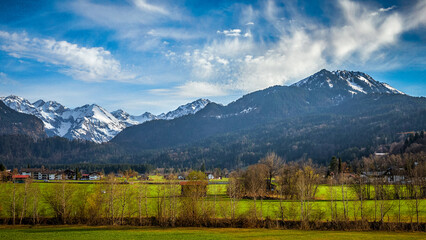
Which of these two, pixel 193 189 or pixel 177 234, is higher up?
pixel 193 189

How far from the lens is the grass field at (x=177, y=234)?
4416cm

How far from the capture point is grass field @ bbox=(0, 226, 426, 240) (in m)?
44.2

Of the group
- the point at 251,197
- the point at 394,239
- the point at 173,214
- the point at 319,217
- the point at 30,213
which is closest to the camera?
A: the point at 394,239

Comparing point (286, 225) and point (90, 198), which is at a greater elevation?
point (90, 198)

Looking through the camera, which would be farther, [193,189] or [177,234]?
[193,189]

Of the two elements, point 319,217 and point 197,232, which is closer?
point 197,232

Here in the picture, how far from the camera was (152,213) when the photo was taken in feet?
208

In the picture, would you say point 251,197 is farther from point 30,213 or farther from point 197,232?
point 30,213

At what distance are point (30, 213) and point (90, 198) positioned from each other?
14034mm

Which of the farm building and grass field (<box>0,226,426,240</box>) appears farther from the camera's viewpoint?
the farm building

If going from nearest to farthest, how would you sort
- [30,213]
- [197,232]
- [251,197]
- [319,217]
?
[197,232] < [319,217] < [30,213] < [251,197]

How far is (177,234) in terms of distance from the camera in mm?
47219

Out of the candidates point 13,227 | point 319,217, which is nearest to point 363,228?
point 319,217

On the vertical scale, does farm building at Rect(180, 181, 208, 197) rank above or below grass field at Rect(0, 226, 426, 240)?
above
